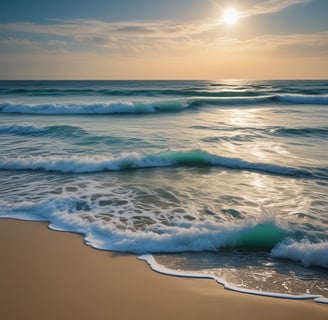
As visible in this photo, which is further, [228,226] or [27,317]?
[228,226]

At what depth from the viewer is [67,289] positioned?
10.1ft

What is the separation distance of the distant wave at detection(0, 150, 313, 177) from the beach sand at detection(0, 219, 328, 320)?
411 cm

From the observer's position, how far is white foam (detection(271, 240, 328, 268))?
3688mm

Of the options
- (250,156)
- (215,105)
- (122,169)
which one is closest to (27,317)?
(122,169)

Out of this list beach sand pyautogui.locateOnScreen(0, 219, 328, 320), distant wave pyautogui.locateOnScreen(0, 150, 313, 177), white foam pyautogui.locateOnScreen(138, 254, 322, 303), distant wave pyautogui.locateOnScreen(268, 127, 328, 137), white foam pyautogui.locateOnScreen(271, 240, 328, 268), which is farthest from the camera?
distant wave pyautogui.locateOnScreen(268, 127, 328, 137)

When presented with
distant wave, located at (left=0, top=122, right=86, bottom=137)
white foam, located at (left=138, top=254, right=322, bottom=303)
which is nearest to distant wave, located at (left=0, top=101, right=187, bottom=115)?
distant wave, located at (left=0, top=122, right=86, bottom=137)

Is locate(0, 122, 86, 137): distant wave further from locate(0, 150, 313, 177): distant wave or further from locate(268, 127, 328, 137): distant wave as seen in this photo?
locate(268, 127, 328, 137): distant wave

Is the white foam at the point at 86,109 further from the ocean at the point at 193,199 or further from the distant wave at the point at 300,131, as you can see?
the distant wave at the point at 300,131

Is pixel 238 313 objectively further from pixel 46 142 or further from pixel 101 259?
pixel 46 142

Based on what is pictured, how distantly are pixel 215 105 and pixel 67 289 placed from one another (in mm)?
23201

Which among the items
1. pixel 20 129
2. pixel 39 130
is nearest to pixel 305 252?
pixel 39 130

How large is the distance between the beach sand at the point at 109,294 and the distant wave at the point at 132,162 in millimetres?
4109

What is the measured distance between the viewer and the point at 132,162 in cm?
818

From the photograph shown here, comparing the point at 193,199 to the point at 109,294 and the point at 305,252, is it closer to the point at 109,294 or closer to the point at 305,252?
the point at 305,252
